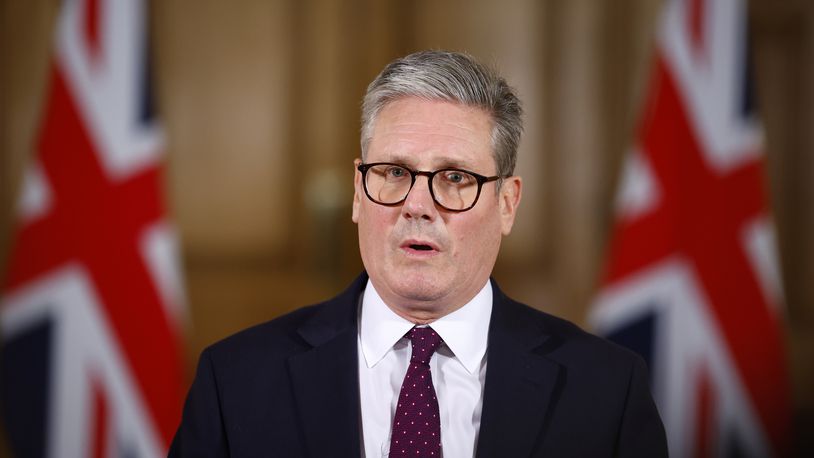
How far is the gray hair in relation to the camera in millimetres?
1203

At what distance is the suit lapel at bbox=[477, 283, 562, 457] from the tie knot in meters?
0.08

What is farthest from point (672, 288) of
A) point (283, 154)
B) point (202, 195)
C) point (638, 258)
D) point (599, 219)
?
point (202, 195)

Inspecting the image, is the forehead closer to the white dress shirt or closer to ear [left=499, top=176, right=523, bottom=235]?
ear [left=499, top=176, right=523, bottom=235]

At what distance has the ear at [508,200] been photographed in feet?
4.31

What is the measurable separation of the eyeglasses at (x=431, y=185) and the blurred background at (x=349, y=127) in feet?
5.17

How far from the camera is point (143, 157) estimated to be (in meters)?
2.60

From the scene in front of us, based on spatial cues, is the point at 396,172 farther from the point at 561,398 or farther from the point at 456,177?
the point at 561,398

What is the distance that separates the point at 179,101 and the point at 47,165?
1.44 feet

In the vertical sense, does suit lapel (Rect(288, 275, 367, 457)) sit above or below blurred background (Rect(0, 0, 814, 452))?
below

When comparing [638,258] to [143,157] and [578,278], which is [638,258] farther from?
[143,157]

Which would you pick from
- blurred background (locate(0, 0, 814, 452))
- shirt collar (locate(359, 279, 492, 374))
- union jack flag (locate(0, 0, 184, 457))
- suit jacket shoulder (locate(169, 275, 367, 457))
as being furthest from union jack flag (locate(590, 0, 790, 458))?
suit jacket shoulder (locate(169, 275, 367, 457))

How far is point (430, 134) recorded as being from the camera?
3.89ft

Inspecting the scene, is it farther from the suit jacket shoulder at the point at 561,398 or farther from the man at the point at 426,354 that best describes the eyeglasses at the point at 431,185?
the suit jacket shoulder at the point at 561,398

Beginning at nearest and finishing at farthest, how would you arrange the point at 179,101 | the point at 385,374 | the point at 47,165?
1. the point at 385,374
2. the point at 47,165
3. the point at 179,101
